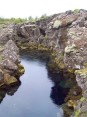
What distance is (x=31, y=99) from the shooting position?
7644 cm

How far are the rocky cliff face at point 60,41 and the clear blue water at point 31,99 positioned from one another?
616 centimetres

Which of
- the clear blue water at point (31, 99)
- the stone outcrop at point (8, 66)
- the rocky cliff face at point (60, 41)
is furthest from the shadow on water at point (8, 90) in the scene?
the rocky cliff face at point (60, 41)

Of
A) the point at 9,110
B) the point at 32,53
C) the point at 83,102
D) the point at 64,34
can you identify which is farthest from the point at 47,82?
the point at 32,53

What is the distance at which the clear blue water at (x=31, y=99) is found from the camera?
6800cm

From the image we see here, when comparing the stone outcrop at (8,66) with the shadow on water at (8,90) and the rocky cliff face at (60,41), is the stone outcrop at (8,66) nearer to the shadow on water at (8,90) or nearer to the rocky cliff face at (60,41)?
the rocky cliff face at (60,41)

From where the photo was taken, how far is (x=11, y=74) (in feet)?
299

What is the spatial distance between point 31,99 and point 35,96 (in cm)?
225

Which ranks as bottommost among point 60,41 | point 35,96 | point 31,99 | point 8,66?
point 60,41

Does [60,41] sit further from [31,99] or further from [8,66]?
[31,99]

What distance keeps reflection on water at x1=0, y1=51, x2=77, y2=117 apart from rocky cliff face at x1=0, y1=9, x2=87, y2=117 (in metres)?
5.94

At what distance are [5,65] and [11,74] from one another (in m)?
3.14

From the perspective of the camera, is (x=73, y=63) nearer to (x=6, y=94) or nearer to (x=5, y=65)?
(x=5, y=65)

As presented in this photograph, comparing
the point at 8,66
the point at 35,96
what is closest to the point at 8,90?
the point at 35,96

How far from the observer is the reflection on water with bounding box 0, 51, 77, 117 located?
6831 centimetres
